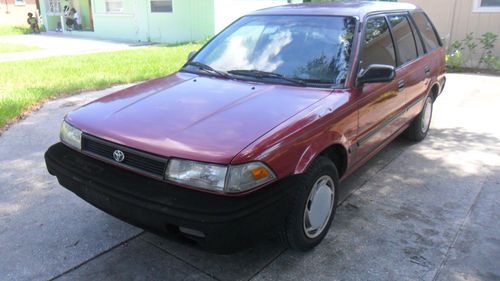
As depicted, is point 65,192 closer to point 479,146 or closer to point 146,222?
point 146,222

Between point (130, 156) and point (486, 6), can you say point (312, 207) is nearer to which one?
point (130, 156)

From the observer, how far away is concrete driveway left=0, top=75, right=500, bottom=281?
2.80 meters

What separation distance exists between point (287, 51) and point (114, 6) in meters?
19.3

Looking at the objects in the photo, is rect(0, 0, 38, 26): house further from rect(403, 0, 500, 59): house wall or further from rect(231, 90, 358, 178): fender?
rect(231, 90, 358, 178): fender

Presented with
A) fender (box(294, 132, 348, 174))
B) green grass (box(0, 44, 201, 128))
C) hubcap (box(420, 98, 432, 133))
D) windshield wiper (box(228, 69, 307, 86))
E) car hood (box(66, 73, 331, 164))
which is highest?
windshield wiper (box(228, 69, 307, 86))

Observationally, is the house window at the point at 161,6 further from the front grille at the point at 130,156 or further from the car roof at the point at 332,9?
the front grille at the point at 130,156

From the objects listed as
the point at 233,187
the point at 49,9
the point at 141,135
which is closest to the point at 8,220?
the point at 141,135

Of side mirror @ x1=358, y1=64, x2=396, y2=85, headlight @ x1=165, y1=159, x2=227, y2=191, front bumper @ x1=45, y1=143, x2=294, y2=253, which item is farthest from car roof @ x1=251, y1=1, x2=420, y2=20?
headlight @ x1=165, y1=159, x2=227, y2=191

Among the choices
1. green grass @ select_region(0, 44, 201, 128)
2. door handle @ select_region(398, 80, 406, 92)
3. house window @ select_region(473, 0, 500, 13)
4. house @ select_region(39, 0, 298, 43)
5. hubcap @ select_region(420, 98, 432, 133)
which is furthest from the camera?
house @ select_region(39, 0, 298, 43)

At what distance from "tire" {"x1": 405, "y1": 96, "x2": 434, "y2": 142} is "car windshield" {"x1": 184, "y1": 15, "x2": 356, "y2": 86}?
209 cm

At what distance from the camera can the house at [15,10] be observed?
107 feet

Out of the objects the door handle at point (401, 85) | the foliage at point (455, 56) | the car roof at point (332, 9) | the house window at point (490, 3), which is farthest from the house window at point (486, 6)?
the door handle at point (401, 85)

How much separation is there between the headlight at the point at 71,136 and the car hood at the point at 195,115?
0.05 m

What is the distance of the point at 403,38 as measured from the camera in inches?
173
